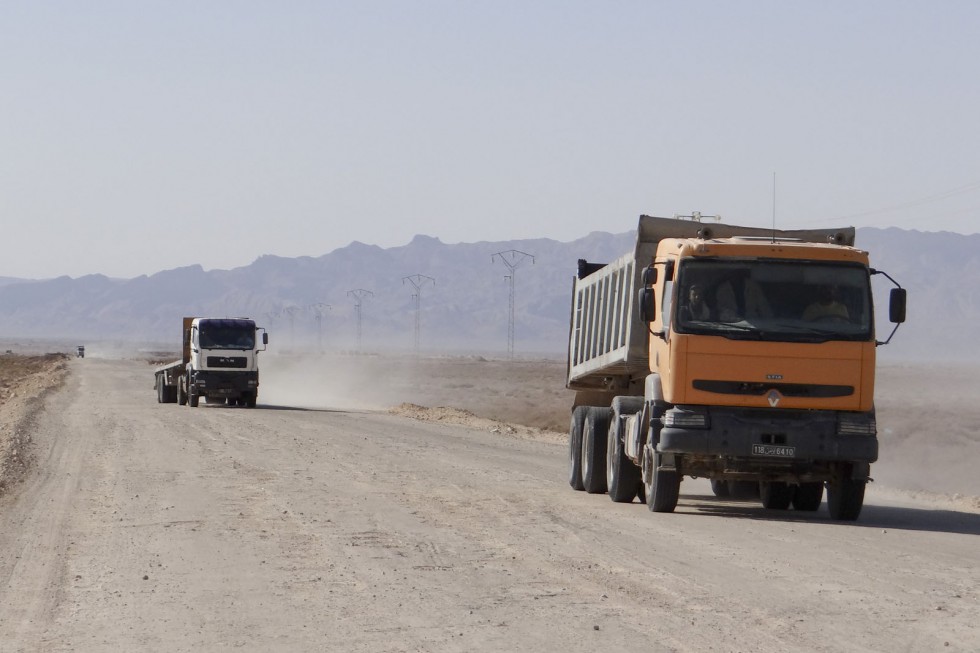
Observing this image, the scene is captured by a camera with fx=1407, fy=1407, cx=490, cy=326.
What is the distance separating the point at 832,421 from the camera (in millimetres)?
15344

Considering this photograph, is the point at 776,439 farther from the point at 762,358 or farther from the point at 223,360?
the point at 223,360

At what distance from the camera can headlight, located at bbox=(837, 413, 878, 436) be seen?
50.1ft

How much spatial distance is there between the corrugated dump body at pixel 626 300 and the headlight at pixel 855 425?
249cm

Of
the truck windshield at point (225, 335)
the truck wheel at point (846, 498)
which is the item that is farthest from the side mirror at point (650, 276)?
the truck windshield at point (225, 335)

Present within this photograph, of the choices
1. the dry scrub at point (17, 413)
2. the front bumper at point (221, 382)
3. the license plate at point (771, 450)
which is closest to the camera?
the license plate at point (771, 450)

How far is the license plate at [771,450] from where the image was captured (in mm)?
15328

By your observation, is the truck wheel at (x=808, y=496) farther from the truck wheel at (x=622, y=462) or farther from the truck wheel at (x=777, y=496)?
the truck wheel at (x=622, y=462)

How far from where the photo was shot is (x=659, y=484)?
1631cm

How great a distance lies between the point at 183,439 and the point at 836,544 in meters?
18.2

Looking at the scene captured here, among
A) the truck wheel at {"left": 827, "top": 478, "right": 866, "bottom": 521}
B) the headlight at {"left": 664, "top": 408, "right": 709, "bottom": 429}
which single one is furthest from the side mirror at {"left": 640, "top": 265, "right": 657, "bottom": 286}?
the truck wheel at {"left": 827, "top": 478, "right": 866, "bottom": 521}

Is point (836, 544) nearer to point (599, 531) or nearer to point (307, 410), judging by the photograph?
point (599, 531)

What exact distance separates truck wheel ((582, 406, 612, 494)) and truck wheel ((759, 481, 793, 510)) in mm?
2179

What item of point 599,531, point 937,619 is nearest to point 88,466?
point 599,531

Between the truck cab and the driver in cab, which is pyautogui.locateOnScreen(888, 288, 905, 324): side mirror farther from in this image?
the truck cab
